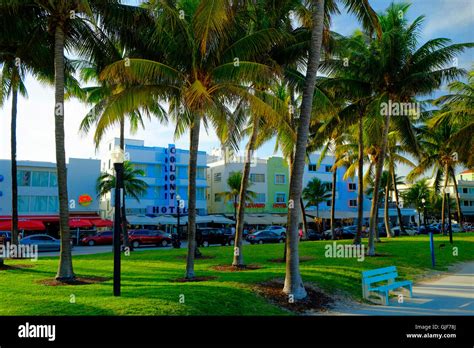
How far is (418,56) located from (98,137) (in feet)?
48.2

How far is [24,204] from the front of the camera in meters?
42.6

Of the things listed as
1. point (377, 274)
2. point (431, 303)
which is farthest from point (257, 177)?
point (431, 303)

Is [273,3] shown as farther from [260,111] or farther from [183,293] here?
[183,293]

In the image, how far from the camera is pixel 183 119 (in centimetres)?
1780

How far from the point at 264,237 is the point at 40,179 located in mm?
23039

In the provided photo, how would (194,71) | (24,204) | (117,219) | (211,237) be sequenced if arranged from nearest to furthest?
(117,219) < (194,71) < (211,237) < (24,204)

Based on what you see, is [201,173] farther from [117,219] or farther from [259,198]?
[117,219]

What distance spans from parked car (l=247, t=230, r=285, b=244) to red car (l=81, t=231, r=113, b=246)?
12.7 m

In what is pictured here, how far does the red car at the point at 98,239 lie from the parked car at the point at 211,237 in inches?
379

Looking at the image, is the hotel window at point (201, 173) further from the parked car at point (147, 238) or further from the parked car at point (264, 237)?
the parked car at point (264, 237)

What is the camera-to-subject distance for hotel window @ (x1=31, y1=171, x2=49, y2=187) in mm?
43156

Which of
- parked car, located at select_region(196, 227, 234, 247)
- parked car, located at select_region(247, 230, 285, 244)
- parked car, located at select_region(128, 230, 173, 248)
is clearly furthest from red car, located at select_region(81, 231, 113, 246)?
parked car, located at select_region(247, 230, 285, 244)

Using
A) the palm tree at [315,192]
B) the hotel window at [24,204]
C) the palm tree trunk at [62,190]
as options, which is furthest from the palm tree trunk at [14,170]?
the palm tree at [315,192]
